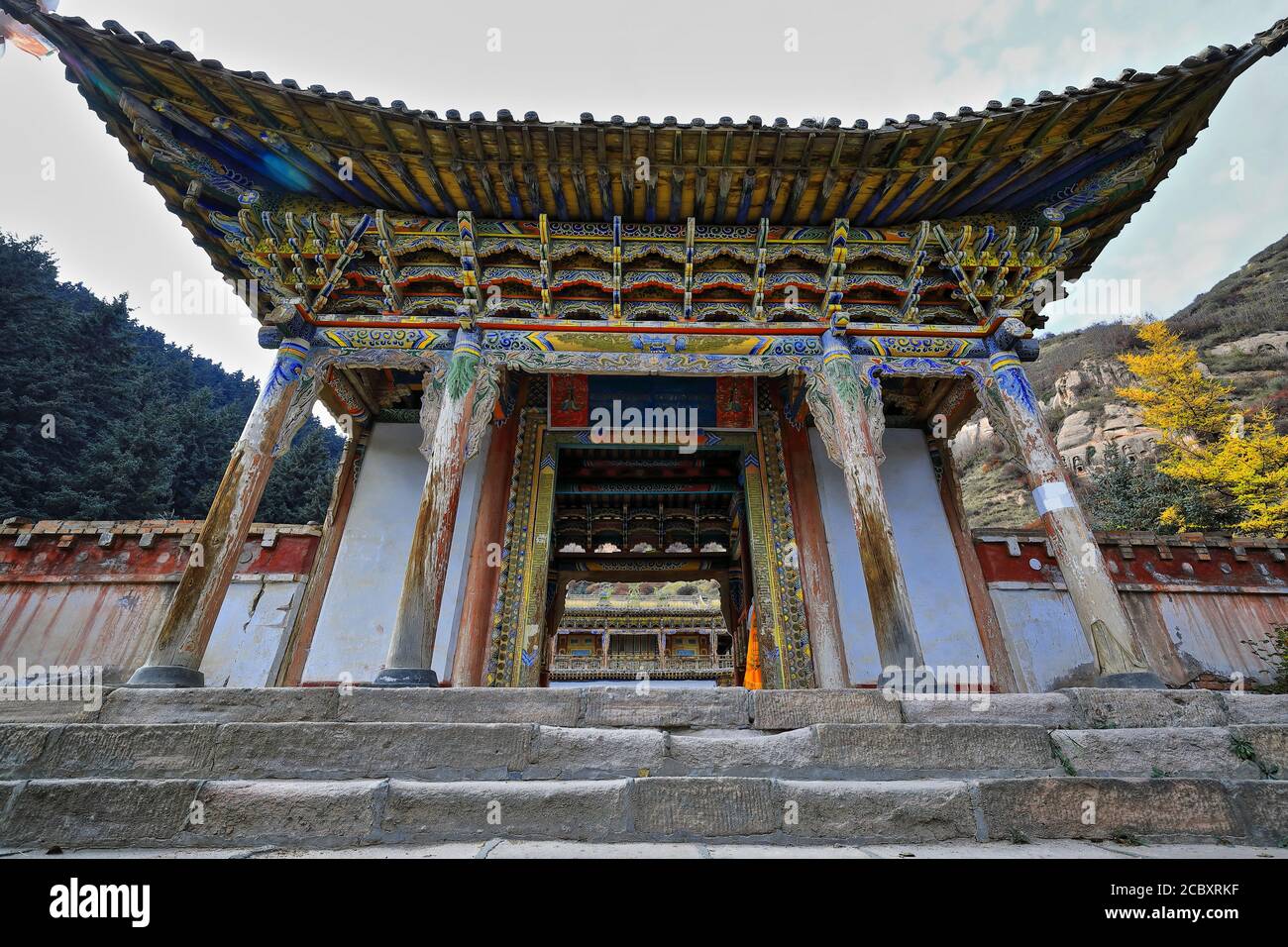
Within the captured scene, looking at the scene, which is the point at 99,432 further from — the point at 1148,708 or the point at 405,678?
the point at 1148,708

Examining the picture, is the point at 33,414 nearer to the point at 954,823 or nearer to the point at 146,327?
the point at 146,327

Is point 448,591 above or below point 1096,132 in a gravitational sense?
below

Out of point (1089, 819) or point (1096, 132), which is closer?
point (1089, 819)

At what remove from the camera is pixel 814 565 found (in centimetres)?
766

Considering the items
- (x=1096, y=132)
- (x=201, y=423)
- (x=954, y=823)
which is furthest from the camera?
(x=201, y=423)

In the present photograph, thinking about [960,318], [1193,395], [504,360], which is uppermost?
[1193,395]

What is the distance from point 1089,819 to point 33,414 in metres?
26.3

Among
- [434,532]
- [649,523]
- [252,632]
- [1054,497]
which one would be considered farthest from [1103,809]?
[649,523]

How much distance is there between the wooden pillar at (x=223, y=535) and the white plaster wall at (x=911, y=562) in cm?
628

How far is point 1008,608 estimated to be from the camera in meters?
7.88

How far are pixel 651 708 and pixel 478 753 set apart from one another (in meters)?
1.00

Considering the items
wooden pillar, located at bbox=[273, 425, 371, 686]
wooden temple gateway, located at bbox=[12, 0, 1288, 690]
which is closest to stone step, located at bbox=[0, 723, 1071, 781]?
wooden temple gateway, located at bbox=[12, 0, 1288, 690]

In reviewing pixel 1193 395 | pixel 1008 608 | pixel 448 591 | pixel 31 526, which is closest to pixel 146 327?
pixel 31 526

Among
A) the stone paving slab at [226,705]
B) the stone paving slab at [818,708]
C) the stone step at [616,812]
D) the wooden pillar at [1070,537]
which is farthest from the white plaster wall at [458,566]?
the wooden pillar at [1070,537]
